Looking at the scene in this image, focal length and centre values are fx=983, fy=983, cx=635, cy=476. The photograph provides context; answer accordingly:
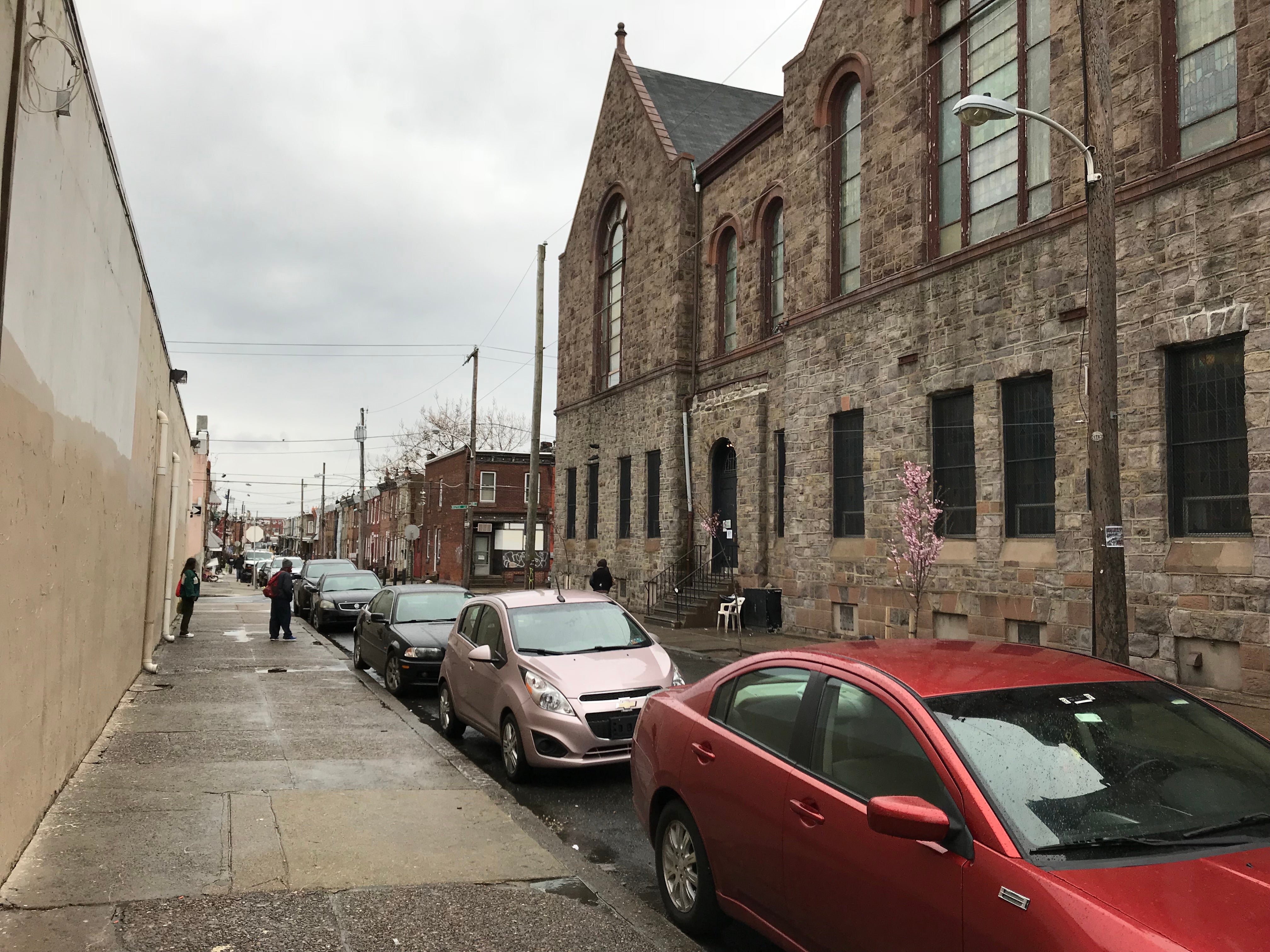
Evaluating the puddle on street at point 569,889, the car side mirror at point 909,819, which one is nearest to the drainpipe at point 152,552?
the puddle on street at point 569,889

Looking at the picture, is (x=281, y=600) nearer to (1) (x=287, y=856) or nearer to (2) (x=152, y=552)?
(2) (x=152, y=552)

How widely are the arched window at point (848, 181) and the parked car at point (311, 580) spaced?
1413 centimetres

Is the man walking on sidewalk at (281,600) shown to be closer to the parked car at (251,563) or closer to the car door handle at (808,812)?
the car door handle at (808,812)

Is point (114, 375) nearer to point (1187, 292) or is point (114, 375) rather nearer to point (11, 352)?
point (11, 352)

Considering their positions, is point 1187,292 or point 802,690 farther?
point 1187,292

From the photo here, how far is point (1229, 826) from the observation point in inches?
128

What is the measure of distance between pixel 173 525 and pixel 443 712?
856cm

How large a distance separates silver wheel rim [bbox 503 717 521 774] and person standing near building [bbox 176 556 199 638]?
12.4 meters

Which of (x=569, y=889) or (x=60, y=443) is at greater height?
(x=60, y=443)

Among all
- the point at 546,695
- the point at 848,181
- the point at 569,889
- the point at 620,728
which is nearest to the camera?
the point at 569,889

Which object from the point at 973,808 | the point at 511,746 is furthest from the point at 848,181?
the point at 973,808

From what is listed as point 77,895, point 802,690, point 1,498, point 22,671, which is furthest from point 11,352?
point 802,690

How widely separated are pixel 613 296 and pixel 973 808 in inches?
1133

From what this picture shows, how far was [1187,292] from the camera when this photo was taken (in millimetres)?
12172
